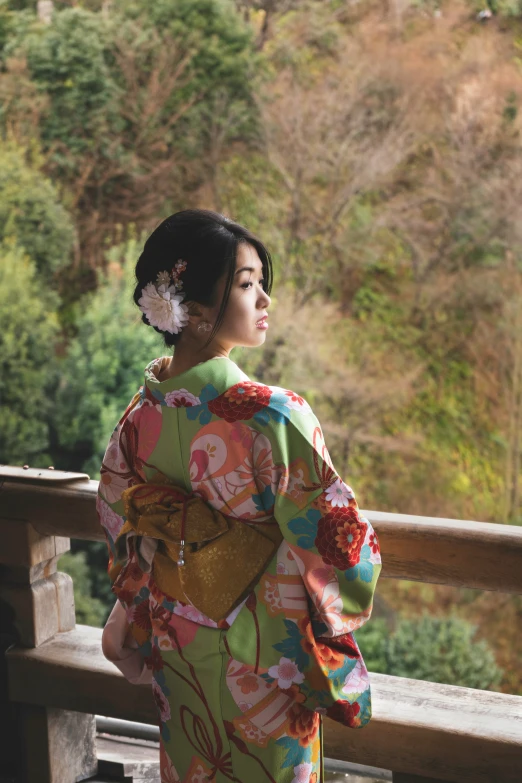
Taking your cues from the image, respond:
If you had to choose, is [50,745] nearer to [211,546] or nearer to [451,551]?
[211,546]

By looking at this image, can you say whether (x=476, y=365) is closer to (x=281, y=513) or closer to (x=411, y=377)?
(x=411, y=377)

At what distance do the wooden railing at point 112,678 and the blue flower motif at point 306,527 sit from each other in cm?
21

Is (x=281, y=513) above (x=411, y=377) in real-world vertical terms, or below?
above

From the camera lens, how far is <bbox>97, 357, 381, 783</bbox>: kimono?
42.3 inches

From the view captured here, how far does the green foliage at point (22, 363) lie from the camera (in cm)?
812

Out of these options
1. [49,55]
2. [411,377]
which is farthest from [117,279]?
[411,377]

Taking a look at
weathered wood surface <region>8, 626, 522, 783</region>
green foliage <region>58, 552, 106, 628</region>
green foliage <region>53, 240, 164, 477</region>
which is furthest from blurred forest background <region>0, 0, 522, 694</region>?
weathered wood surface <region>8, 626, 522, 783</region>

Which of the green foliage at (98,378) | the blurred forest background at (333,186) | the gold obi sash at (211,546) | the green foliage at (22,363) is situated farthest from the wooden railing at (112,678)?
the blurred forest background at (333,186)

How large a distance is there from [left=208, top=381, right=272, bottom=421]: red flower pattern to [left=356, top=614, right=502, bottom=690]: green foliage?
6082mm

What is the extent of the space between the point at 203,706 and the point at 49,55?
981cm

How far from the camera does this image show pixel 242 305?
1.14 metres

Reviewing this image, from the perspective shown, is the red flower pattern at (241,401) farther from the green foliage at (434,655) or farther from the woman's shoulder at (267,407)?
the green foliage at (434,655)

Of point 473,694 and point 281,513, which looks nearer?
point 281,513

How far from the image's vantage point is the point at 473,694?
1309 millimetres
